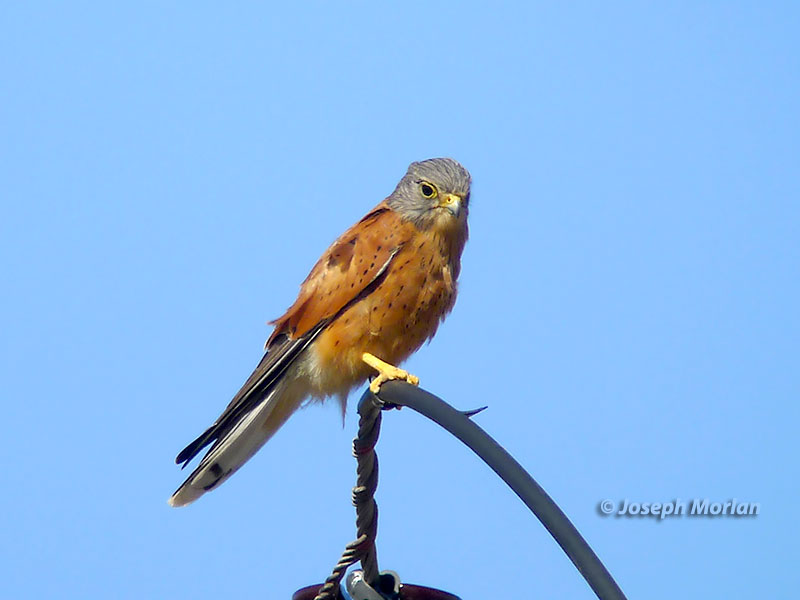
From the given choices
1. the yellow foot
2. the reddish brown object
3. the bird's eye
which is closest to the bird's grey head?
the bird's eye

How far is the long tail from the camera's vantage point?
3.84 metres

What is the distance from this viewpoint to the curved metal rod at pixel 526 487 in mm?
2340

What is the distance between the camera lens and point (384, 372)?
3.65m

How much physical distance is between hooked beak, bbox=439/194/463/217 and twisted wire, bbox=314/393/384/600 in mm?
1330

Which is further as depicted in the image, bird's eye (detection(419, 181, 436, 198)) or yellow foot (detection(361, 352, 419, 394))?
bird's eye (detection(419, 181, 436, 198))

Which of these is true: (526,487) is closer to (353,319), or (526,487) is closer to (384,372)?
(384,372)

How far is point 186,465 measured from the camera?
12.5 ft

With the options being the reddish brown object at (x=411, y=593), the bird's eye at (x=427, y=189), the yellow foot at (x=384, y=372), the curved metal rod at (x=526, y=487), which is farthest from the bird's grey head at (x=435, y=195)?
the reddish brown object at (x=411, y=593)

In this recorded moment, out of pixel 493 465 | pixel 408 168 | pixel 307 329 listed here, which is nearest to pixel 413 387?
pixel 493 465

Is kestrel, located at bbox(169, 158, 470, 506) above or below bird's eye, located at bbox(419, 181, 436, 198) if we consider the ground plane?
below

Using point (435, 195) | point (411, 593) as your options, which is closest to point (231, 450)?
point (435, 195)

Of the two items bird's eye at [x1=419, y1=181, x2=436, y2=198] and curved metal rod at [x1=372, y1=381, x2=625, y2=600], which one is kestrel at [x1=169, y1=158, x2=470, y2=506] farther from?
curved metal rod at [x1=372, y1=381, x2=625, y2=600]

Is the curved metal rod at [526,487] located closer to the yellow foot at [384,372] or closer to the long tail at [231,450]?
the yellow foot at [384,372]

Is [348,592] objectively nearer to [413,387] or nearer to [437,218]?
[413,387]
